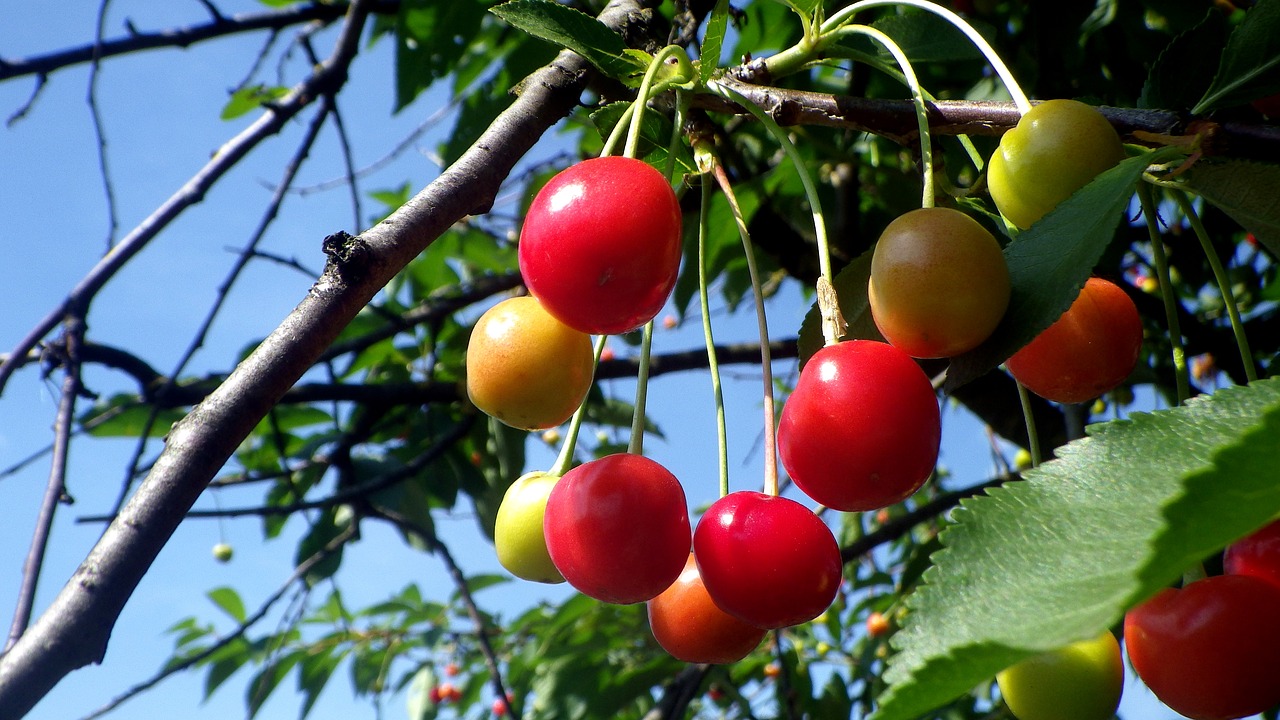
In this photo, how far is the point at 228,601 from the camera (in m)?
2.89

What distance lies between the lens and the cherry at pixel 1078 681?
2.11ft

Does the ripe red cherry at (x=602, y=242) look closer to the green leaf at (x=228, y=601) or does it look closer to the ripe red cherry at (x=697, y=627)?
the ripe red cherry at (x=697, y=627)

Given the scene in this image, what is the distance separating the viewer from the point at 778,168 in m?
1.80

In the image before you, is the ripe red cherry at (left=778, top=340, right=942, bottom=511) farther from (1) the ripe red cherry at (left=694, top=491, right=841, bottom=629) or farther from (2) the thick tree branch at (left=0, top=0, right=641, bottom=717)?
(2) the thick tree branch at (left=0, top=0, right=641, bottom=717)

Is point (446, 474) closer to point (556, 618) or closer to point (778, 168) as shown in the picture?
point (556, 618)

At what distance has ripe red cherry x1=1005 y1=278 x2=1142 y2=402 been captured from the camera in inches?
26.7

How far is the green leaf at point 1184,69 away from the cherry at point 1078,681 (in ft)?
1.54

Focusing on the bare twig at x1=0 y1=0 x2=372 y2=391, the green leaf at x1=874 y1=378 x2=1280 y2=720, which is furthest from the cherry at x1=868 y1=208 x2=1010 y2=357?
the bare twig at x1=0 y1=0 x2=372 y2=391

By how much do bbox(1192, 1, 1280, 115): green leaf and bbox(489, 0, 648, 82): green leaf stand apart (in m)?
0.47

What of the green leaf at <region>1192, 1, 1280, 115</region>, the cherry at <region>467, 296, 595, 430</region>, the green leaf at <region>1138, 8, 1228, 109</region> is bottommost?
the green leaf at <region>1192, 1, 1280, 115</region>

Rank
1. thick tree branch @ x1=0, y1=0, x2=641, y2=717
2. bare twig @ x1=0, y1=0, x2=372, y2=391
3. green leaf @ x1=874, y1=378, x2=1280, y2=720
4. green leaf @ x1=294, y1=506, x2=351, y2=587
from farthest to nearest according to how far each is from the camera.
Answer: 1. green leaf @ x1=294, y1=506, x2=351, y2=587
2. bare twig @ x1=0, y1=0, x2=372, y2=391
3. thick tree branch @ x1=0, y1=0, x2=641, y2=717
4. green leaf @ x1=874, y1=378, x2=1280, y2=720

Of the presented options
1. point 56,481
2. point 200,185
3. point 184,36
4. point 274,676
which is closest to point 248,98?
point 184,36

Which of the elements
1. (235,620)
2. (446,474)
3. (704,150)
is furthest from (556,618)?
(704,150)

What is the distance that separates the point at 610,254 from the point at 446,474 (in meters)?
1.59
